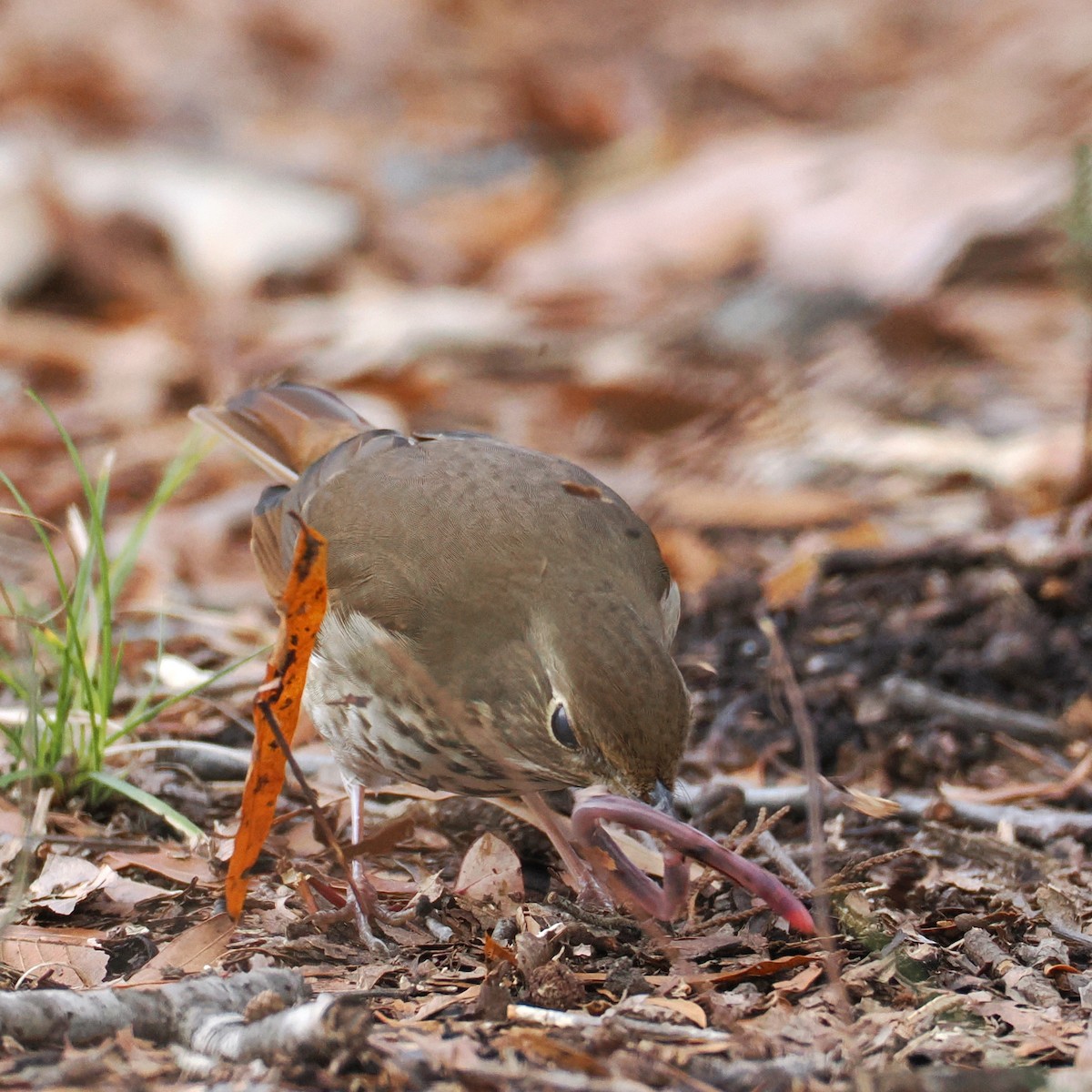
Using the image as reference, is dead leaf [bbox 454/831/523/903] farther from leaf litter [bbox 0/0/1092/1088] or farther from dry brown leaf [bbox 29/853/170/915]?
dry brown leaf [bbox 29/853/170/915]

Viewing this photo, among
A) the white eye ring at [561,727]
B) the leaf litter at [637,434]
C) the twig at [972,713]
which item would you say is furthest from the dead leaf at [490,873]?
the twig at [972,713]

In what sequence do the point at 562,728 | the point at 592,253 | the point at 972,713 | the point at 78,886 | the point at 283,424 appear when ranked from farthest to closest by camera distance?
the point at 592,253, the point at 283,424, the point at 972,713, the point at 78,886, the point at 562,728

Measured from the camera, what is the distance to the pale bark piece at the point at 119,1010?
286 cm

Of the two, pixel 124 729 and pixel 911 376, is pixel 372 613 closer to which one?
pixel 124 729

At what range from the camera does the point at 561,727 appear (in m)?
3.64

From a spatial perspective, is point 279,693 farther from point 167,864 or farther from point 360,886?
point 167,864

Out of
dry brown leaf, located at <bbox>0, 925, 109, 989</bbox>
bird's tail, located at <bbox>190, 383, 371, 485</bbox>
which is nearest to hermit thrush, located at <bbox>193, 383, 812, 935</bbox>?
bird's tail, located at <bbox>190, 383, 371, 485</bbox>

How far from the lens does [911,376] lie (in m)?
8.60

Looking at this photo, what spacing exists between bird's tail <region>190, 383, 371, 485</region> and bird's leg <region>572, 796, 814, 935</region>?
2.22 m

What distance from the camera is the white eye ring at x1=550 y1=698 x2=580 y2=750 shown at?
142 inches

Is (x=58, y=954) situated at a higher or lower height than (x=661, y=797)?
lower

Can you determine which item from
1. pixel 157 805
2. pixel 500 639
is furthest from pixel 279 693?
pixel 157 805

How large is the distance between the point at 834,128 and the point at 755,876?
11143 mm

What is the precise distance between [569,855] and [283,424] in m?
1.95
